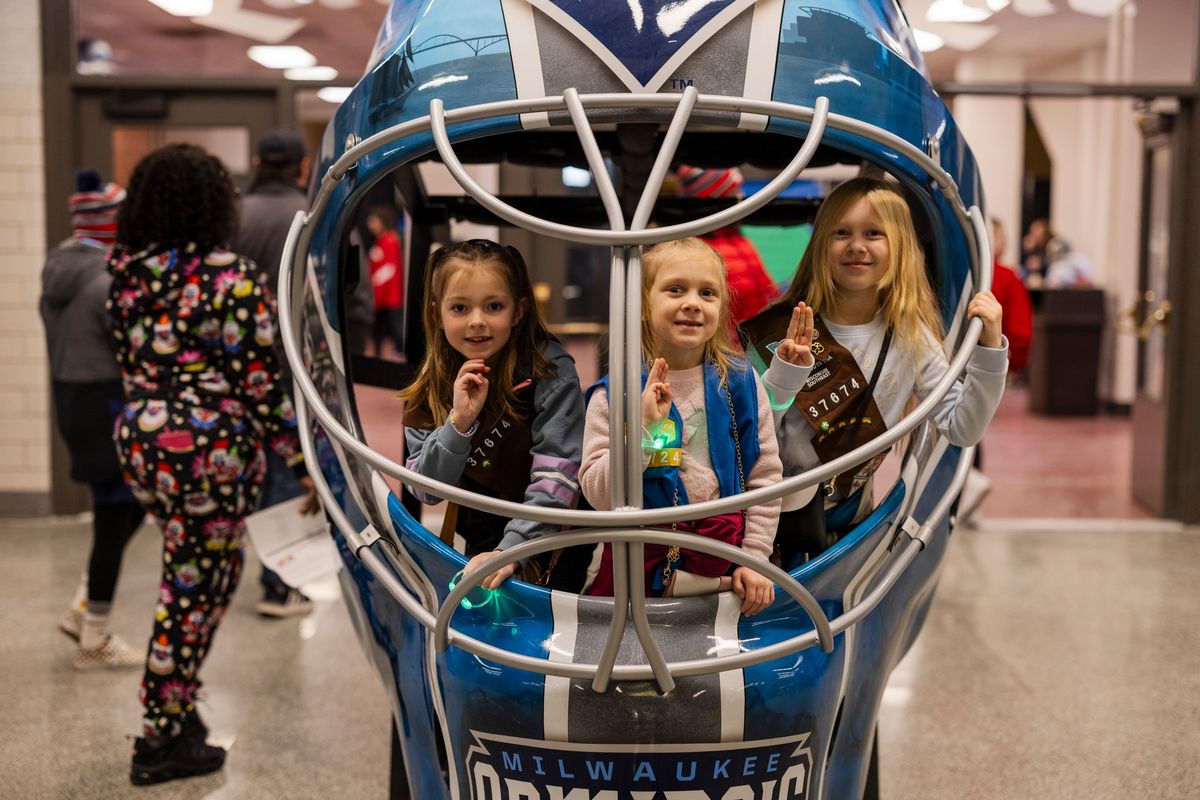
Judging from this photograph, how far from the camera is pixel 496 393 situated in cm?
179

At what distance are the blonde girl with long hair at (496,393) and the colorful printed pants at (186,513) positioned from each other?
3.25ft

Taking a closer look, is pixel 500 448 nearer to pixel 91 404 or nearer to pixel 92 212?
pixel 91 404

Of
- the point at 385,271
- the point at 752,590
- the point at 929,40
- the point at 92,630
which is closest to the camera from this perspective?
the point at 752,590

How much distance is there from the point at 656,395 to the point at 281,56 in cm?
424

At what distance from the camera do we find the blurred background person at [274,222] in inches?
158

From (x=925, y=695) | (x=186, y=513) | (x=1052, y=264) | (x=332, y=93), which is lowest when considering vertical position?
(x=925, y=695)

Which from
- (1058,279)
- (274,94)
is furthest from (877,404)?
(1058,279)

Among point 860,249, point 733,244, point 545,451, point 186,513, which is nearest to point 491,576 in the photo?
point 545,451

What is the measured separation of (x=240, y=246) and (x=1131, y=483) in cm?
439

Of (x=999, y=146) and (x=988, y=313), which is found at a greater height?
(x=999, y=146)

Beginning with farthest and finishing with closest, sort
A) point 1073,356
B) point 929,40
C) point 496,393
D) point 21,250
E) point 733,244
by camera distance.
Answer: point 1073,356 → point 21,250 → point 929,40 → point 733,244 → point 496,393

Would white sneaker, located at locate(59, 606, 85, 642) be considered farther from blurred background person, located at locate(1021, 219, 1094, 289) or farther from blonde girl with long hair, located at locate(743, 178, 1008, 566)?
blurred background person, located at locate(1021, 219, 1094, 289)

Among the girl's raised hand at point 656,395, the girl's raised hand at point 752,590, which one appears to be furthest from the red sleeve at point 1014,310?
the girl's raised hand at point 656,395

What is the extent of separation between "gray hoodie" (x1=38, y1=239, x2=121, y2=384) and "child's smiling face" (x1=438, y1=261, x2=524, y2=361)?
2125 mm
